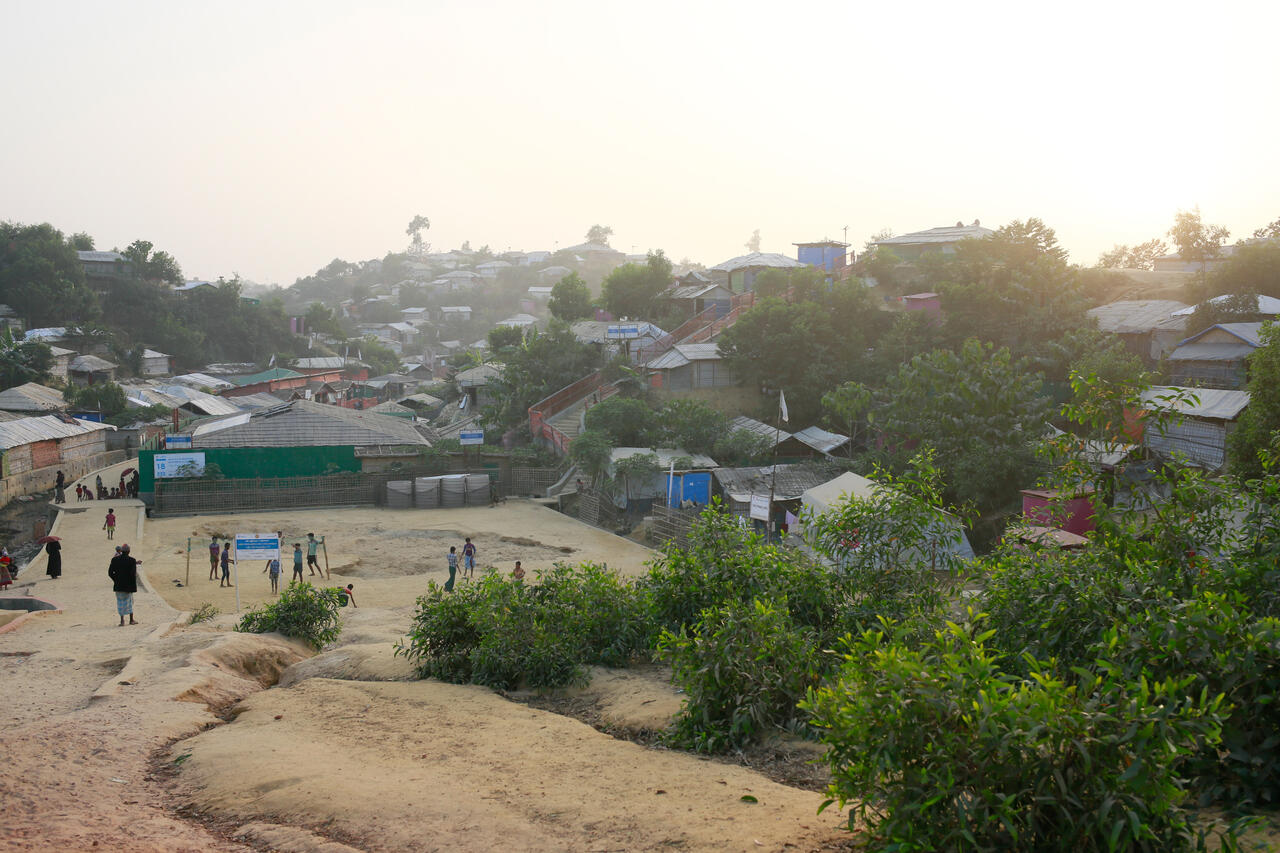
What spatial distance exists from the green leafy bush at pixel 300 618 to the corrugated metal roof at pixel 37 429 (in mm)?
24656

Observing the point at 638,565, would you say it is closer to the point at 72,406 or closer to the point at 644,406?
the point at 644,406

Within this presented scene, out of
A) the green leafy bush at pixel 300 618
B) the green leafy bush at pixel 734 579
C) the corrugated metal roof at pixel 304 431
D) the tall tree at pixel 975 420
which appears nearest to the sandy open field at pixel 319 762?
the green leafy bush at pixel 300 618

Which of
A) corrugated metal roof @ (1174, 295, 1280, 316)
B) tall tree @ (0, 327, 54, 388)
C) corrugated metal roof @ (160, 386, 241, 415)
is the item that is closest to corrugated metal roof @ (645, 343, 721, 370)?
corrugated metal roof @ (1174, 295, 1280, 316)

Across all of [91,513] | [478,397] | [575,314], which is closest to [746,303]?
[575,314]

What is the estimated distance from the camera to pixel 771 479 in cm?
2820

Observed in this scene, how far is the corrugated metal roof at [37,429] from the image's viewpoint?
3347cm

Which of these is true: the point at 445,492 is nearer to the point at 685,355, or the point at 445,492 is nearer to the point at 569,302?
the point at 685,355

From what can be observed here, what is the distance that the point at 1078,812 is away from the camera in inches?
189

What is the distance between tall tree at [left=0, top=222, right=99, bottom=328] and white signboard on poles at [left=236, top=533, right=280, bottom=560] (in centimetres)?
5768

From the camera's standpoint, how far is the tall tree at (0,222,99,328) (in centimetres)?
6469

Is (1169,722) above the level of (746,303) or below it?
below

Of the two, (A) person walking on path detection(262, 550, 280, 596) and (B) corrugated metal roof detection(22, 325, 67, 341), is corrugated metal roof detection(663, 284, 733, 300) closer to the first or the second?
(A) person walking on path detection(262, 550, 280, 596)

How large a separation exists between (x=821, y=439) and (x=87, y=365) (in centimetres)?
4710

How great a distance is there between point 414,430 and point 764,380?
Answer: 15542 millimetres
